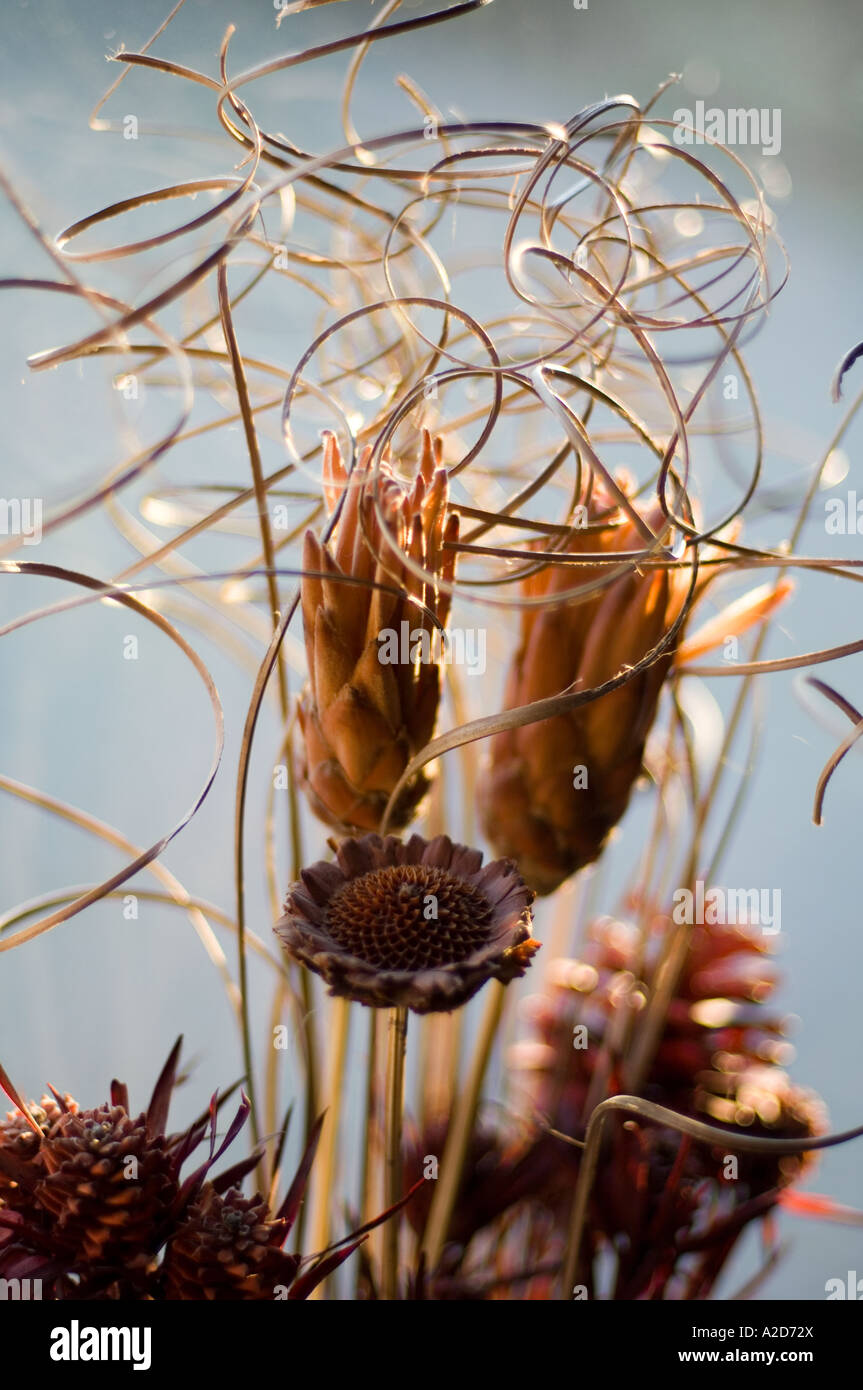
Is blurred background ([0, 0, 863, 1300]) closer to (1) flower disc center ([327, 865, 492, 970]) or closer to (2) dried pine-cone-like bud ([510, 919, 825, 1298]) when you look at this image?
(2) dried pine-cone-like bud ([510, 919, 825, 1298])

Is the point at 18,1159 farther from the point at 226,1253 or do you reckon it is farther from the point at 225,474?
the point at 225,474

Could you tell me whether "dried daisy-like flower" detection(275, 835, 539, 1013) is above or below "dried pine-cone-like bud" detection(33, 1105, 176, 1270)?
above

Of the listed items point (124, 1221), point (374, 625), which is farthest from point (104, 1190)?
point (374, 625)

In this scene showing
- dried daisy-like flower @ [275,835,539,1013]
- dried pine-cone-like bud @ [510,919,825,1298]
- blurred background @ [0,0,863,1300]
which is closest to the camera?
dried daisy-like flower @ [275,835,539,1013]

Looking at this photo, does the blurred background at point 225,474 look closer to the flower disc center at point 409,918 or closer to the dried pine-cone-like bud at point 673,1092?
the dried pine-cone-like bud at point 673,1092

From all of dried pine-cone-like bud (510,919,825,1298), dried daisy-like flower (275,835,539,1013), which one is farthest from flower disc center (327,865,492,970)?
dried pine-cone-like bud (510,919,825,1298)
